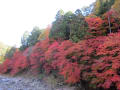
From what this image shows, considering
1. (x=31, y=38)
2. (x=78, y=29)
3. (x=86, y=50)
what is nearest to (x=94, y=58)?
(x=86, y=50)

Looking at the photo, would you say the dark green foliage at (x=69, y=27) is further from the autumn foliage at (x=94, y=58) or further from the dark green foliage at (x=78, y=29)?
the autumn foliage at (x=94, y=58)

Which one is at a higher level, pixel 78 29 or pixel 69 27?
pixel 69 27

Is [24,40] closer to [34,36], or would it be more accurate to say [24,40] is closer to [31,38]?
[31,38]

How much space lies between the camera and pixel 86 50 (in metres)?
11.2

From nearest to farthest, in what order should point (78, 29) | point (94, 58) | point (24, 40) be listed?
point (94, 58) → point (78, 29) → point (24, 40)

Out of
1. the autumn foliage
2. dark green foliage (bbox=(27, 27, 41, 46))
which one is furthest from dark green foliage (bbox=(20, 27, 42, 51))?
the autumn foliage

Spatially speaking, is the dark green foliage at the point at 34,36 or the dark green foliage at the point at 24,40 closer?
the dark green foliage at the point at 34,36

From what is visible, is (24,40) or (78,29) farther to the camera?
(24,40)

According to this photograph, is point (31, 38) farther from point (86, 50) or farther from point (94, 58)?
point (94, 58)

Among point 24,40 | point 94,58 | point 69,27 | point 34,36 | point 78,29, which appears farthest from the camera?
point 24,40

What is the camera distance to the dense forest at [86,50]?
922cm

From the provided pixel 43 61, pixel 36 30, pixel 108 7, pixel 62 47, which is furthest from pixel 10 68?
pixel 108 7

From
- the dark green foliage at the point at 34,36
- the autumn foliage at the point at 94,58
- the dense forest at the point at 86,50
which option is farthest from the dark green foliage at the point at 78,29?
the dark green foliage at the point at 34,36

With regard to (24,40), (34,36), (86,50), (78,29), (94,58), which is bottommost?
(94,58)
